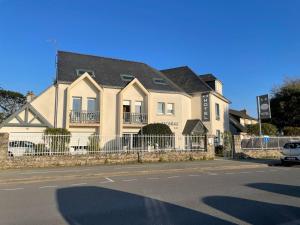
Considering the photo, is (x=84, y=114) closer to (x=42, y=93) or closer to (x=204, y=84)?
(x=42, y=93)

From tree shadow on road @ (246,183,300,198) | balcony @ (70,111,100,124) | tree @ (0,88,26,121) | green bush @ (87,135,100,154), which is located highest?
tree @ (0,88,26,121)

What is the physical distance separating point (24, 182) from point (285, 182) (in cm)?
1030

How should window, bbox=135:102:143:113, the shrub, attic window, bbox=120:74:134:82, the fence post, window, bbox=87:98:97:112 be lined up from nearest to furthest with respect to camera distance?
the fence post, the shrub, window, bbox=87:98:97:112, window, bbox=135:102:143:113, attic window, bbox=120:74:134:82

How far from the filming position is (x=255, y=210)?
7.55 m

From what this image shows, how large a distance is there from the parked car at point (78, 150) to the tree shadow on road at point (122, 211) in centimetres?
989

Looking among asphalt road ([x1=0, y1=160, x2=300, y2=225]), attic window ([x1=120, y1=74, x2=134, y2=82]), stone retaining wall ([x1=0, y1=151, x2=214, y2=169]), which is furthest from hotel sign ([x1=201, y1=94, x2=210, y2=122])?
asphalt road ([x1=0, y1=160, x2=300, y2=225])

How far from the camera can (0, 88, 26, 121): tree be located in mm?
49831

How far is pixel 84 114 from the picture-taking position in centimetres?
3170

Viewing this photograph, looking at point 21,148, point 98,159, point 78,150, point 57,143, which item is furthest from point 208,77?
point 21,148

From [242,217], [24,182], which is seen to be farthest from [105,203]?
[24,182]

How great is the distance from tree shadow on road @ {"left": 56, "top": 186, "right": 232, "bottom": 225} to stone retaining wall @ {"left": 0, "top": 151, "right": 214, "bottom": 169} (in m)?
9.27

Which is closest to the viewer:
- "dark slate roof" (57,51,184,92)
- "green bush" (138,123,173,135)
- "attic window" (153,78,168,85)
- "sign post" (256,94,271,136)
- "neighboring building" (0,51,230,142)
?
"green bush" (138,123,173,135)

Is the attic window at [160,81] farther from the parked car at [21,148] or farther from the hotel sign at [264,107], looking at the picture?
the parked car at [21,148]

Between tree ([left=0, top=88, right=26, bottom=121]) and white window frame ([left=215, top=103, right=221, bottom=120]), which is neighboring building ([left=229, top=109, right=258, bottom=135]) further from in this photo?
tree ([left=0, top=88, right=26, bottom=121])
